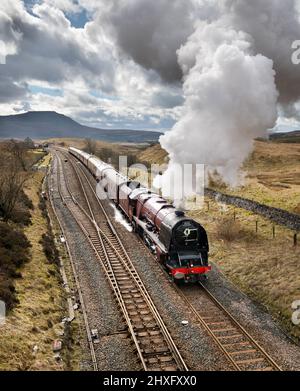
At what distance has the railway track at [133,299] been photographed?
1225cm

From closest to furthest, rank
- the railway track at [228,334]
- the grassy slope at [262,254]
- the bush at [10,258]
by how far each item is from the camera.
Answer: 1. the railway track at [228,334]
2. the bush at [10,258]
3. the grassy slope at [262,254]

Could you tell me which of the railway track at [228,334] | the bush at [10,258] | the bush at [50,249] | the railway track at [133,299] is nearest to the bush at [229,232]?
the railway track at [133,299]

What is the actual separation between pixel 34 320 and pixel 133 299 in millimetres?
4571

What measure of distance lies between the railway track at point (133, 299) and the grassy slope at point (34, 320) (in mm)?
2905

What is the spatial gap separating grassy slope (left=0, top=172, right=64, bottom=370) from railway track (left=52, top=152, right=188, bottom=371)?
114 inches

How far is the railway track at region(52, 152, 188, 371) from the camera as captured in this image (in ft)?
40.2

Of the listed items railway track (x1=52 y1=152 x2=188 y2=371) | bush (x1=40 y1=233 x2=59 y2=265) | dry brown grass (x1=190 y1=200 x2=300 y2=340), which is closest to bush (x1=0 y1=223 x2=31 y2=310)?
bush (x1=40 y1=233 x2=59 y2=265)

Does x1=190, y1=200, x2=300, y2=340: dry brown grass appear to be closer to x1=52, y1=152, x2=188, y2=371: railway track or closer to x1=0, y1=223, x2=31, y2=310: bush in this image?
x1=52, y1=152, x2=188, y2=371: railway track

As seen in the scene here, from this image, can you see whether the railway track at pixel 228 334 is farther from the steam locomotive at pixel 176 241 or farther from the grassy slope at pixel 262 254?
the grassy slope at pixel 262 254

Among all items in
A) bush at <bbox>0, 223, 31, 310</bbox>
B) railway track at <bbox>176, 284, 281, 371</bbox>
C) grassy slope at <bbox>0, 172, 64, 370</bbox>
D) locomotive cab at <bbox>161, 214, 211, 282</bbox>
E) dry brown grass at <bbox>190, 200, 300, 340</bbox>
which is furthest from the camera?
locomotive cab at <bbox>161, 214, 211, 282</bbox>

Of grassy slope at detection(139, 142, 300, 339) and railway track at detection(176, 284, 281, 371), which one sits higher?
grassy slope at detection(139, 142, 300, 339)
